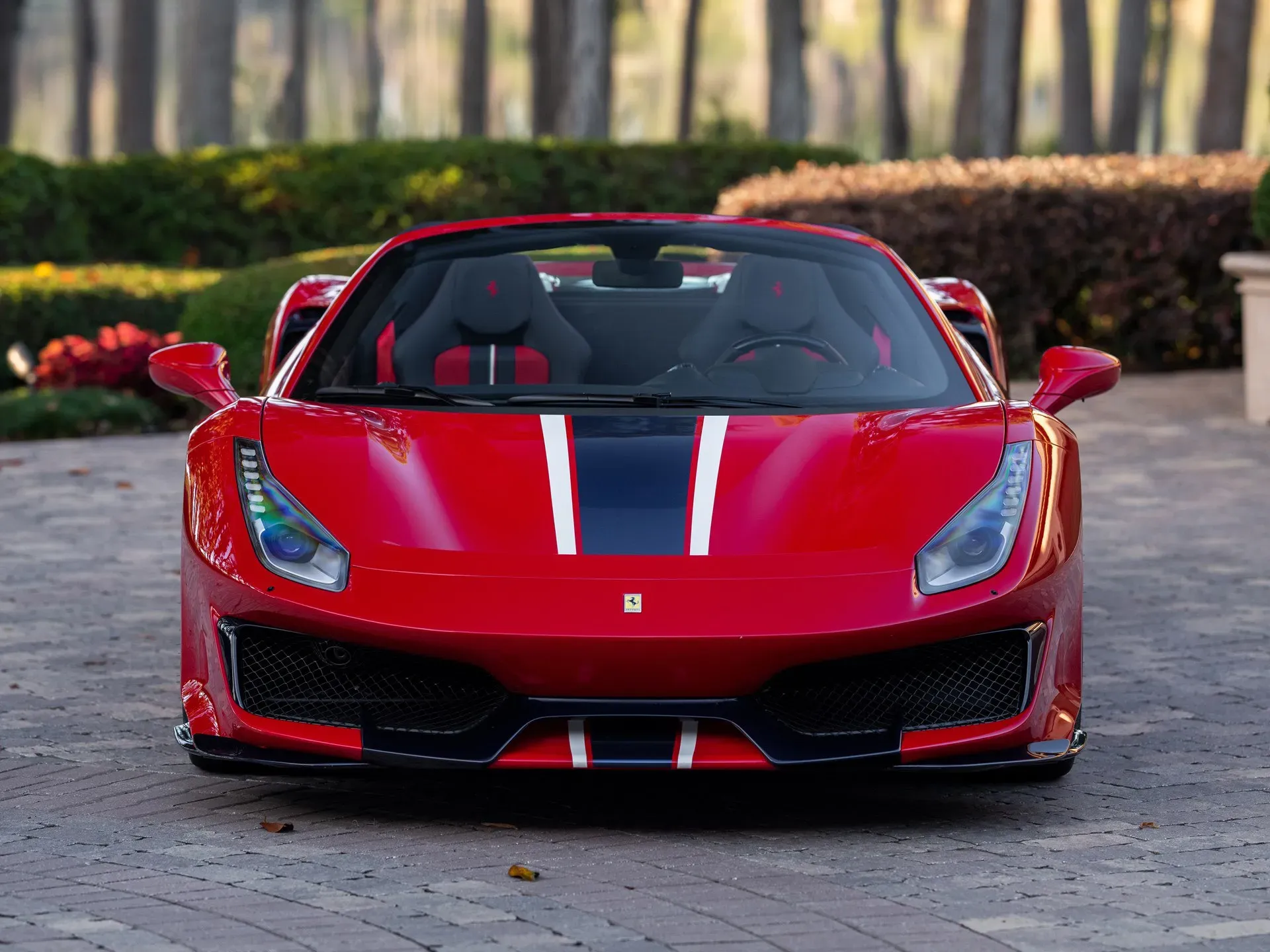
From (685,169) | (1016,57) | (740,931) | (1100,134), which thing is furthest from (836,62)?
(740,931)

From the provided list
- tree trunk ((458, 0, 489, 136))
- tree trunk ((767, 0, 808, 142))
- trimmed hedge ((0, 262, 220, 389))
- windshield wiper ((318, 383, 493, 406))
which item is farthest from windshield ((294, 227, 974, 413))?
tree trunk ((458, 0, 489, 136))

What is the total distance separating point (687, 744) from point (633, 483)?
597 mm

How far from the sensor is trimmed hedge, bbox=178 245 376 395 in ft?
40.3

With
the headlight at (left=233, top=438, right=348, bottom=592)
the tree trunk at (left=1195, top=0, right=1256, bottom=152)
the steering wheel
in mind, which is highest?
the tree trunk at (left=1195, top=0, right=1256, bottom=152)

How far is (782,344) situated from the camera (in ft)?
18.2

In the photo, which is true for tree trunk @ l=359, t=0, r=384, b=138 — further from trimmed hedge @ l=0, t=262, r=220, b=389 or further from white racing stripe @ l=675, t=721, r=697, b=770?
white racing stripe @ l=675, t=721, r=697, b=770

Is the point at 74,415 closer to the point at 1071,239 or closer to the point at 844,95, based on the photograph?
the point at 1071,239

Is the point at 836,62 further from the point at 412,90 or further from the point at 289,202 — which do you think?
the point at 289,202

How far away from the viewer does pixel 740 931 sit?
3.61 meters

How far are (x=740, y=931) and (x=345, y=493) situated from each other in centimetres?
139

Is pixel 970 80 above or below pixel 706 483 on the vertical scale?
above

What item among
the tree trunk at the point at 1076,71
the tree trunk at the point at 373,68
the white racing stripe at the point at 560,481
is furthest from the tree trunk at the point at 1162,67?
the white racing stripe at the point at 560,481

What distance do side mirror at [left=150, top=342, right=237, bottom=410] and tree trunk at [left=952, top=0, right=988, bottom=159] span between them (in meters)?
26.8

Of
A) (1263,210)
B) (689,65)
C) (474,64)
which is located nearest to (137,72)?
(474,64)
